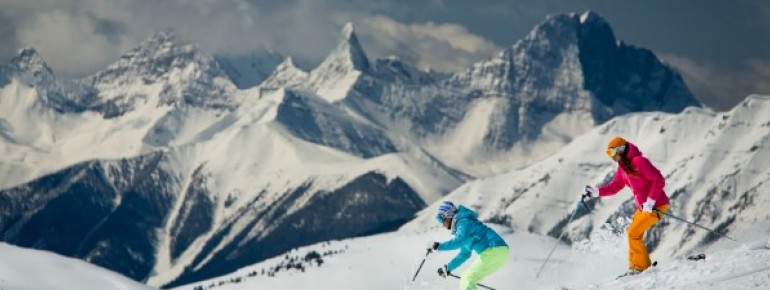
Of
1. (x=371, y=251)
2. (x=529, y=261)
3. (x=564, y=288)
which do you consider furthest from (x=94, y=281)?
(x=564, y=288)

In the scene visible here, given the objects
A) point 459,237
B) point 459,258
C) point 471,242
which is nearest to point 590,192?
point 459,258

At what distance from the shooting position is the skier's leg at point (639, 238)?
114 feet

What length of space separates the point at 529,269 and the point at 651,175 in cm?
10437

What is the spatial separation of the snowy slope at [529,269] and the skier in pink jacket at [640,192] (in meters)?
0.84

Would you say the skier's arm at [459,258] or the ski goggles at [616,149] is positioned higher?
the ski goggles at [616,149]

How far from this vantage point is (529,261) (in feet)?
485

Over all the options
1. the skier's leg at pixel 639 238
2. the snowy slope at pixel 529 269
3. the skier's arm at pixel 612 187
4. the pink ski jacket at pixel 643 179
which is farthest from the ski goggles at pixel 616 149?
the snowy slope at pixel 529 269

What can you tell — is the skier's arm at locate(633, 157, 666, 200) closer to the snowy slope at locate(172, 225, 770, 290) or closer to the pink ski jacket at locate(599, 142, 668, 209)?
the pink ski jacket at locate(599, 142, 668, 209)

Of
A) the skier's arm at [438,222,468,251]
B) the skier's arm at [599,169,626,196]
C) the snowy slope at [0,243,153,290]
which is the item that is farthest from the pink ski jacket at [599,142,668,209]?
the snowy slope at [0,243,153,290]

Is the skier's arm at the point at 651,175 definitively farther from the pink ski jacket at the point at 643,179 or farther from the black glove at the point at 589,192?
the black glove at the point at 589,192

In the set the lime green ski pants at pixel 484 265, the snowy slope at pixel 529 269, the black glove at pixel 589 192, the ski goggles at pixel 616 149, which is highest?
the ski goggles at pixel 616 149

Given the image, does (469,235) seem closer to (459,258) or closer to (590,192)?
(459,258)

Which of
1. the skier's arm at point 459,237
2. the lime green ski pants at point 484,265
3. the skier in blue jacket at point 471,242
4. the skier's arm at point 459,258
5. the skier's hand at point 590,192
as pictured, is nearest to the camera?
the skier's arm at point 459,237

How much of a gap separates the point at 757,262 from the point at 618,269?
52.4 ft
